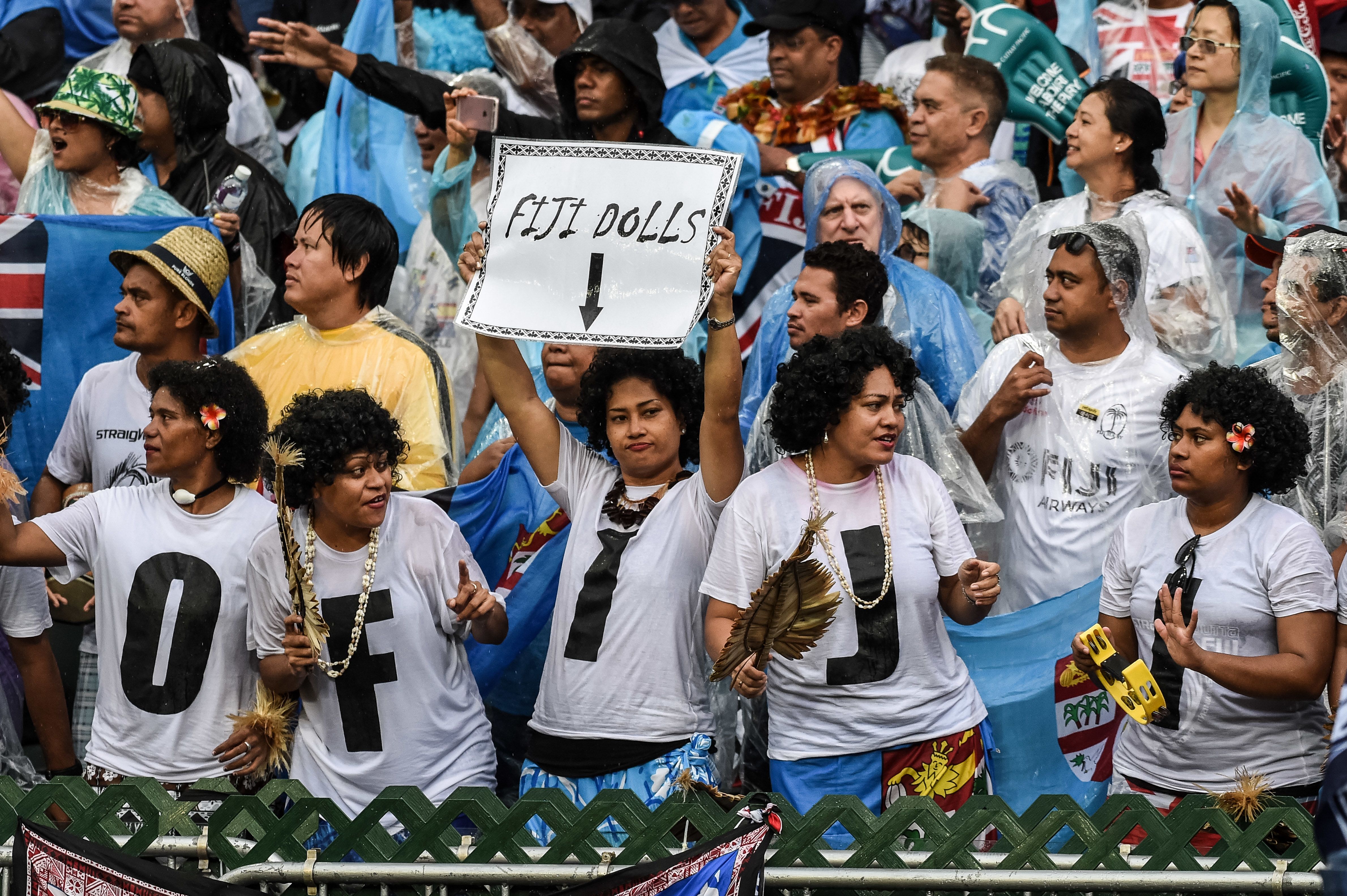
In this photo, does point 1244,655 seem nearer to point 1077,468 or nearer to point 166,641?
point 1077,468

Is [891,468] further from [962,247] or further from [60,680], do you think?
[60,680]

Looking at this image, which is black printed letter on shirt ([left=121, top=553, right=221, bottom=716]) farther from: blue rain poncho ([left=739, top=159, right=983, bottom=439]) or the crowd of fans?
blue rain poncho ([left=739, top=159, right=983, bottom=439])

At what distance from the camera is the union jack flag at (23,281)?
6.09 metres

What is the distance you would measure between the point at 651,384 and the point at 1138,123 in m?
2.68

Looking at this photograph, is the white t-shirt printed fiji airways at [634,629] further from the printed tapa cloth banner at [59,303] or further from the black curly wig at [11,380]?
the printed tapa cloth banner at [59,303]

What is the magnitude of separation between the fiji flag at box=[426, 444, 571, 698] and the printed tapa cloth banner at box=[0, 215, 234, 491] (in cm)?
147

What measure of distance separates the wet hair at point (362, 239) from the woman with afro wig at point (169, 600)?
37.5 inches

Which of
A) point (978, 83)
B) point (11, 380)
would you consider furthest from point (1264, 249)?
point (11, 380)

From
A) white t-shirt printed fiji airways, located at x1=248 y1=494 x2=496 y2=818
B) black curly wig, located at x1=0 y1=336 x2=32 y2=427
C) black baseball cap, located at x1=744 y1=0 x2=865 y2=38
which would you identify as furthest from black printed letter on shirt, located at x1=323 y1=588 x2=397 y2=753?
black baseball cap, located at x1=744 y1=0 x2=865 y2=38

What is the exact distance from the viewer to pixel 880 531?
4.39 meters

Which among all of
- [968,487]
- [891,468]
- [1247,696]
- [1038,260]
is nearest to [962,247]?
[1038,260]

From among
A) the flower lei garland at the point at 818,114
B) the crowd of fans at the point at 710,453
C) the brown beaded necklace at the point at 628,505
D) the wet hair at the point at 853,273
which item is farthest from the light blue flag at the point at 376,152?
the brown beaded necklace at the point at 628,505

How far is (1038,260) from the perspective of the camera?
232 inches

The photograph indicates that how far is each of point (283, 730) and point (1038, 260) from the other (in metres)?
3.17
